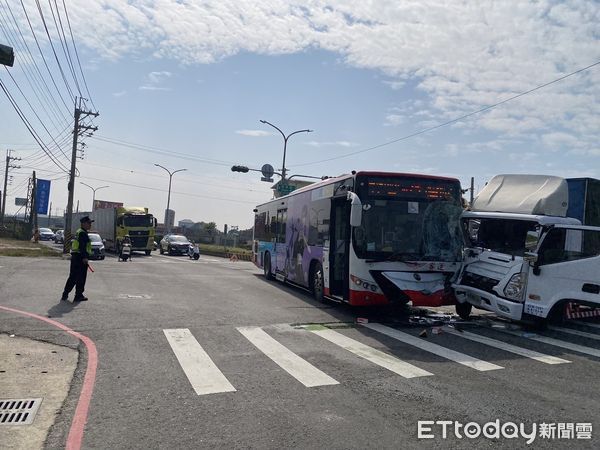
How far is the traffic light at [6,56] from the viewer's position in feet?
23.2

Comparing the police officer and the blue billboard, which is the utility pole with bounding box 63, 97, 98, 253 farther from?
the blue billboard

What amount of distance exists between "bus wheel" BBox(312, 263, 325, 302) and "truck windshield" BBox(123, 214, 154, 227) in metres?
26.7

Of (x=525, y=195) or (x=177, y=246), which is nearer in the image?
(x=525, y=195)

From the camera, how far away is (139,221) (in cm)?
3731

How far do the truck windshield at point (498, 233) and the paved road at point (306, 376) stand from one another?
5.39 feet

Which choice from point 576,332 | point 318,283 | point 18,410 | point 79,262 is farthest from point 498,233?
point 79,262

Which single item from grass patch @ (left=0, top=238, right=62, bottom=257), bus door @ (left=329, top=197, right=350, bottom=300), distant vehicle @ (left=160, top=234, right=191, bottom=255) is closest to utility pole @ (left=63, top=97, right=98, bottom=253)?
grass patch @ (left=0, top=238, right=62, bottom=257)

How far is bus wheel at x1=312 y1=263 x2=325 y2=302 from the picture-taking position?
12.7 m

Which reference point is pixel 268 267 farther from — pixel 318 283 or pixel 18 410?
pixel 18 410

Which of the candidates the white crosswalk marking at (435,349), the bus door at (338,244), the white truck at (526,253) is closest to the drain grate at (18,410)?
the white crosswalk marking at (435,349)

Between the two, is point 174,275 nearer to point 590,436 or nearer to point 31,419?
point 31,419

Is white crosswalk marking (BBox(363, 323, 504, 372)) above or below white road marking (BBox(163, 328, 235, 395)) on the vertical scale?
above

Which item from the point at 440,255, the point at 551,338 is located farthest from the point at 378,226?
the point at 551,338

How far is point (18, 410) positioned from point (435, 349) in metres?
5.78
